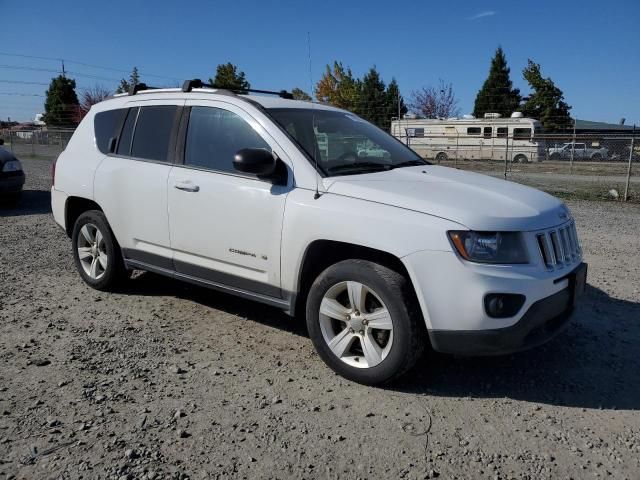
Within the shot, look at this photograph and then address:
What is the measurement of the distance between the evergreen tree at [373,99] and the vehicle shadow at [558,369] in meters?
46.6

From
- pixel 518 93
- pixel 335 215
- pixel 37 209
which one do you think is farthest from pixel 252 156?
pixel 518 93

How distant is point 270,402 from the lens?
3205 mm

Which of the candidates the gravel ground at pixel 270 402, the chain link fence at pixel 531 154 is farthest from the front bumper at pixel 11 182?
the chain link fence at pixel 531 154

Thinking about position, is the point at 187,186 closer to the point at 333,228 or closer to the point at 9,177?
the point at 333,228

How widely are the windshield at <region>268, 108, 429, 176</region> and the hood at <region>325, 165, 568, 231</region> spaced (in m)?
0.21

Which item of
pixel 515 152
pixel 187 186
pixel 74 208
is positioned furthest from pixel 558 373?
pixel 515 152

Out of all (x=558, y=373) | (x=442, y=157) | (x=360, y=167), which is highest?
(x=360, y=167)

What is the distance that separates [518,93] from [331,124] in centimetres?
4926

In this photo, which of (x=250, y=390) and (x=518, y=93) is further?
(x=518, y=93)

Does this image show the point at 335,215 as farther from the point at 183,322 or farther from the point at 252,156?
the point at 183,322

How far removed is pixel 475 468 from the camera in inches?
103

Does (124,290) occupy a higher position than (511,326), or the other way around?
(511,326)

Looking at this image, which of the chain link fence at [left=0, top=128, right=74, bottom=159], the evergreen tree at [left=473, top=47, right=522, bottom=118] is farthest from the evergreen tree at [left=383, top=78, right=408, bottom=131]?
the chain link fence at [left=0, top=128, right=74, bottom=159]

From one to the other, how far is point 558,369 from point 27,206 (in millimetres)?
10381
